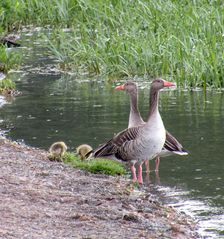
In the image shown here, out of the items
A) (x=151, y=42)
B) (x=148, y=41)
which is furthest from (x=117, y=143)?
(x=148, y=41)

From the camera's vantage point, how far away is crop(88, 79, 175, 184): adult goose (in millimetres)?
11953

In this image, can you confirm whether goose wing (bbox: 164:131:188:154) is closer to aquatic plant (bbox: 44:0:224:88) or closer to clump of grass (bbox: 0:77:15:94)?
aquatic plant (bbox: 44:0:224:88)

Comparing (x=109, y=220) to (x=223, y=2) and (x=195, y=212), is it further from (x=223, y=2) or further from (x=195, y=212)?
(x=223, y=2)

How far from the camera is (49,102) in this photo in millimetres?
19141

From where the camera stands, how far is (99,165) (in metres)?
12.6

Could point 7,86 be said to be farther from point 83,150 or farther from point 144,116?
point 83,150

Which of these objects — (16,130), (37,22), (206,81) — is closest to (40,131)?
(16,130)

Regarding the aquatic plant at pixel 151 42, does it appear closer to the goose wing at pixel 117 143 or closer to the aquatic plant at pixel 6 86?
the aquatic plant at pixel 6 86

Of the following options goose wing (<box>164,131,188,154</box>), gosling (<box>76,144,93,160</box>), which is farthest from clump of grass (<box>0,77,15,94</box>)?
goose wing (<box>164,131,188,154</box>)

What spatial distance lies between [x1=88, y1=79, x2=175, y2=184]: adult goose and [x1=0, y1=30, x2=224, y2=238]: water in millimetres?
481

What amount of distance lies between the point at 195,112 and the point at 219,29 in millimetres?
4699

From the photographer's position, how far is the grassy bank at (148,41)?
20141 mm

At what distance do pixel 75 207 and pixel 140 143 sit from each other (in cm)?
233

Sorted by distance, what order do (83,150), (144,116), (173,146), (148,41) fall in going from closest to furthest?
(173,146)
(83,150)
(144,116)
(148,41)
